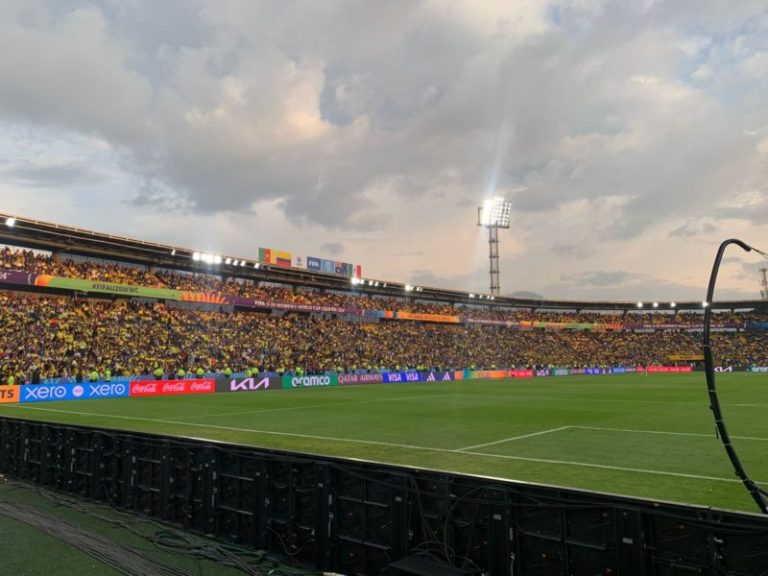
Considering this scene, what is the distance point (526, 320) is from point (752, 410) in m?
69.5

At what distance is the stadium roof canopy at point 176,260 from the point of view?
43.8 metres

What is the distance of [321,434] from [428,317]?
60862 millimetres

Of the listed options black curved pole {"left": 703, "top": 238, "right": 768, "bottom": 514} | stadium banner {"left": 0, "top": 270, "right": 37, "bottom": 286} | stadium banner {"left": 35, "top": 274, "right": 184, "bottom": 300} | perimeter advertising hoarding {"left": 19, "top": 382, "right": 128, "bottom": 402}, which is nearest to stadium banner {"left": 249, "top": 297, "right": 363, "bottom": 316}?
stadium banner {"left": 35, "top": 274, "right": 184, "bottom": 300}

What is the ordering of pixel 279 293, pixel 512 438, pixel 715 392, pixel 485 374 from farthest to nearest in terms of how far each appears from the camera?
pixel 485 374, pixel 279 293, pixel 512 438, pixel 715 392

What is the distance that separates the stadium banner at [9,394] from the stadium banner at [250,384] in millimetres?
13396

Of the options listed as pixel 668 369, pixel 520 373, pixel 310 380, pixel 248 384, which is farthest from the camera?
pixel 668 369

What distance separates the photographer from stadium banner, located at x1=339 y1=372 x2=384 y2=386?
171 feet

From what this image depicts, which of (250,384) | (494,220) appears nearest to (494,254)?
(494,220)

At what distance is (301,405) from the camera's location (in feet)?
98.5

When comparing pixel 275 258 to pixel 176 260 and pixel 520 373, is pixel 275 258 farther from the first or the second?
pixel 520 373

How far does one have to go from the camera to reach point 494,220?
319 ft

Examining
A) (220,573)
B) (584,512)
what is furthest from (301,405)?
(584,512)

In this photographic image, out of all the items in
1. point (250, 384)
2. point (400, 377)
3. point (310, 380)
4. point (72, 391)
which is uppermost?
point (72, 391)

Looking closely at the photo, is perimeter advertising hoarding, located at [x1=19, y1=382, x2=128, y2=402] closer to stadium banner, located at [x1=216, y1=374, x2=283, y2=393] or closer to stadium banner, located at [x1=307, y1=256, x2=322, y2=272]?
stadium banner, located at [x1=216, y1=374, x2=283, y2=393]
